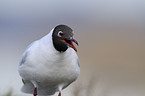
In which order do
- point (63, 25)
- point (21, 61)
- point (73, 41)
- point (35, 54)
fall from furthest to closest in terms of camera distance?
point (21, 61) < point (35, 54) < point (63, 25) < point (73, 41)

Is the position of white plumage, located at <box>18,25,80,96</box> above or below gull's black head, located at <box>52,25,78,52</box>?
below

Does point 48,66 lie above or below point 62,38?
below

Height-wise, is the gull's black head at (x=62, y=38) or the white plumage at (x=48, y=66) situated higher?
the gull's black head at (x=62, y=38)

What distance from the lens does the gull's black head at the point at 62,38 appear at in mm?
3389

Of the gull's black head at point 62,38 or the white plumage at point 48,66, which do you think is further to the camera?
the white plumage at point 48,66

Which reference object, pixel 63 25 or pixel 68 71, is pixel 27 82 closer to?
pixel 68 71

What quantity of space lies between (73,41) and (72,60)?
55cm

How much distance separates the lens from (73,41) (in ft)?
10.8

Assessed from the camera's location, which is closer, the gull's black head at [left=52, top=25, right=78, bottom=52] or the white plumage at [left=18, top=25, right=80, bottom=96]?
the gull's black head at [left=52, top=25, right=78, bottom=52]

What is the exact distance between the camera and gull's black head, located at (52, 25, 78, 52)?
339 cm

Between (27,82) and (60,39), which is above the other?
(60,39)

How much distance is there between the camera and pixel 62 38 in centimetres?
343

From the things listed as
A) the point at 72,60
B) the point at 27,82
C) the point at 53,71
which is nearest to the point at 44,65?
the point at 53,71

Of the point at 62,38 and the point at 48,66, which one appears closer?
the point at 62,38
